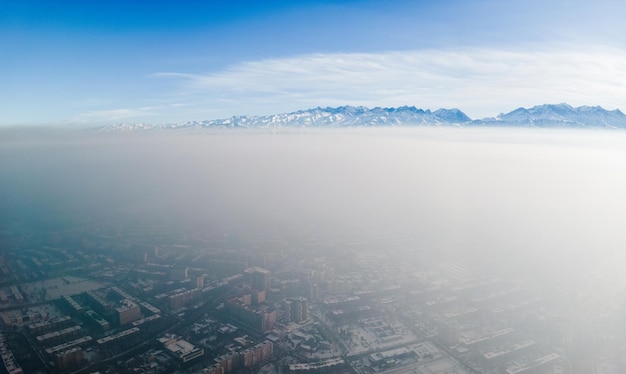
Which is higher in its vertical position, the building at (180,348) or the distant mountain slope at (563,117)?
the distant mountain slope at (563,117)

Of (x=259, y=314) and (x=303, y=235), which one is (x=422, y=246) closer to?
(x=303, y=235)

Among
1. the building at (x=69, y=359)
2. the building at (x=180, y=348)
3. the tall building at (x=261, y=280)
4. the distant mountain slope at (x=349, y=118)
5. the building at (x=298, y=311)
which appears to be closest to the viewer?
the building at (x=69, y=359)

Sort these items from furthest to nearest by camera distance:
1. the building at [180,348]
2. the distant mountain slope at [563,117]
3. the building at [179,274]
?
the distant mountain slope at [563,117]
the building at [179,274]
the building at [180,348]

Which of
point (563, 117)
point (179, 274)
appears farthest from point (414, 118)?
point (179, 274)

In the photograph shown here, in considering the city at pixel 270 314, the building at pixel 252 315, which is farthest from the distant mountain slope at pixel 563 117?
the building at pixel 252 315

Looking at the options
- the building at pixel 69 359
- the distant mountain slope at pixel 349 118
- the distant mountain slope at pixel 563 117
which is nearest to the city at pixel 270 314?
the building at pixel 69 359

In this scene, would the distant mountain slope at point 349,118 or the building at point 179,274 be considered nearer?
the building at point 179,274

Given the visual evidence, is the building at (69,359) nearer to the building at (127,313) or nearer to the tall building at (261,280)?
the building at (127,313)

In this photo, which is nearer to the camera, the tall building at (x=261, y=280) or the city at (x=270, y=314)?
the city at (x=270, y=314)

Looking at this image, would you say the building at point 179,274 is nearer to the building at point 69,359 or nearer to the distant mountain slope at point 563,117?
the building at point 69,359

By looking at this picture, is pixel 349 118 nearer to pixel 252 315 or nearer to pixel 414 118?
pixel 414 118
